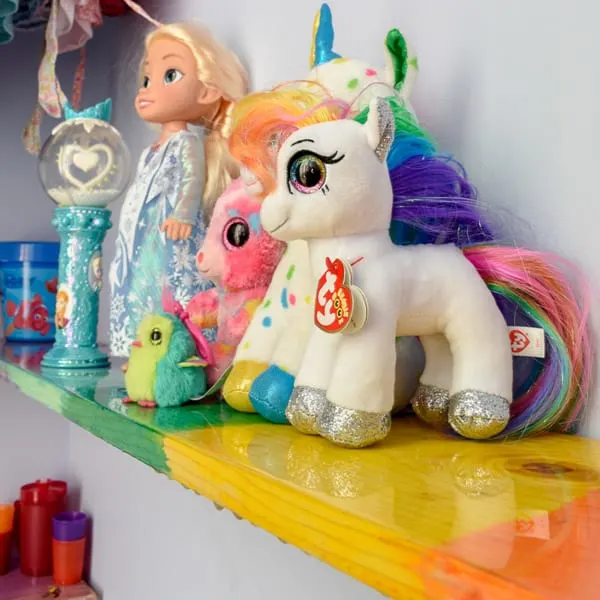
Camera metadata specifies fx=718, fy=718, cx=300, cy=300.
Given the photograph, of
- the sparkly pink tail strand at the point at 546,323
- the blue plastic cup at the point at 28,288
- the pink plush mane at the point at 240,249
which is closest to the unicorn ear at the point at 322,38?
the pink plush mane at the point at 240,249

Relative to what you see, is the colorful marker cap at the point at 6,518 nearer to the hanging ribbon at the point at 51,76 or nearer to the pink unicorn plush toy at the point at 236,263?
the hanging ribbon at the point at 51,76

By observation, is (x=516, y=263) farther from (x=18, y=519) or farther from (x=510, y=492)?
(x=18, y=519)

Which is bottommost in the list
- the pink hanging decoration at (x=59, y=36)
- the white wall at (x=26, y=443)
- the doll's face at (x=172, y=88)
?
the white wall at (x=26, y=443)

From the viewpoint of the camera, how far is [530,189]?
1.70ft

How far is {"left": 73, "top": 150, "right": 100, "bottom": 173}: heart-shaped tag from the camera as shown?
84 centimetres

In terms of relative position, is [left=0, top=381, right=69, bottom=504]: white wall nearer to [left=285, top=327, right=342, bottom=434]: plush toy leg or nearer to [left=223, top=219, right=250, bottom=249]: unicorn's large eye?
[left=223, top=219, right=250, bottom=249]: unicorn's large eye

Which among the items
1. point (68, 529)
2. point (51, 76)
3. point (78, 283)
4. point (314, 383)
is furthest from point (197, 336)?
point (68, 529)

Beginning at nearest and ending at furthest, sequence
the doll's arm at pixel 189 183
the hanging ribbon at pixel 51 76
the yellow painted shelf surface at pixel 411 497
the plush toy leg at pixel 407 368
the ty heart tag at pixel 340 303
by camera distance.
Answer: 1. the yellow painted shelf surface at pixel 411 497
2. the ty heart tag at pixel 340 303
3. the plush toy leg at pixel 407 368
4. the doll's arm at pixel 189 183
5. the hanging ribbon at pixel 51 76

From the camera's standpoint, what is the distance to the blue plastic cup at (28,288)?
1.11 meters

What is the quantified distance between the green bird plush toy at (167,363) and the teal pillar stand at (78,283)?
10.2 inches

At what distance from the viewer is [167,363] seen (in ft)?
1.84

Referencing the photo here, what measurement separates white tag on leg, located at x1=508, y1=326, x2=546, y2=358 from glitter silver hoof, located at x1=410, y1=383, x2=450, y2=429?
0.18 ft

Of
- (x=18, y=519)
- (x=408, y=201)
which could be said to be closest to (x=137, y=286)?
(x=408, y=201)

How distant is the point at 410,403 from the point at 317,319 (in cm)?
14
